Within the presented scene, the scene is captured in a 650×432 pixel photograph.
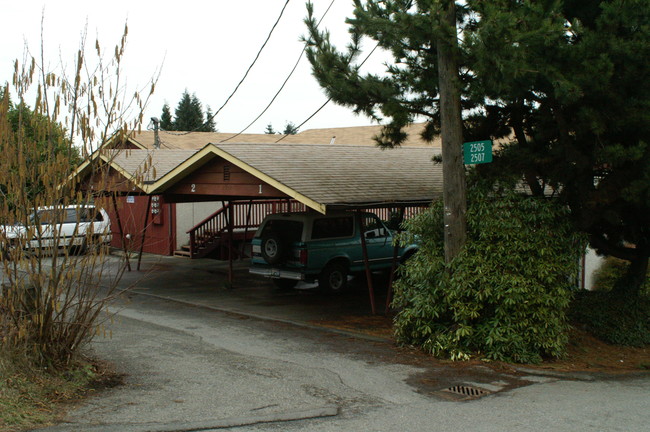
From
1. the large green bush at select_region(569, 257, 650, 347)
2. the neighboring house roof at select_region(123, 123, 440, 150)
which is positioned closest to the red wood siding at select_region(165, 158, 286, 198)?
the large green bush at select_region(569, 257, 650, 347)

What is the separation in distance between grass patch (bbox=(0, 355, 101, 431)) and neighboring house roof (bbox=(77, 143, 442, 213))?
4217mm

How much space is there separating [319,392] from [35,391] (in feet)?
9.44

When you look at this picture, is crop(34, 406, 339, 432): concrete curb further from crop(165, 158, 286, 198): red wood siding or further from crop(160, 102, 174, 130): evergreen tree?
crop(160, 102, 174, 130): evergreen tree

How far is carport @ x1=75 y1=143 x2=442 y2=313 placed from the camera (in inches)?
493

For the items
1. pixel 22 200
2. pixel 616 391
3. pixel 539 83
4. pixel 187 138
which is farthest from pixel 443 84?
pixel 187 138

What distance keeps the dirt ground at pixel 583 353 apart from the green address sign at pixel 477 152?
2855mm

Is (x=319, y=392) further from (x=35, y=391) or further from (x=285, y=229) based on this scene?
(x=285, y=229)

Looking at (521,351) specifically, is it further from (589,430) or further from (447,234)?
(589,430)

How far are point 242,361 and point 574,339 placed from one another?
18.5 feet

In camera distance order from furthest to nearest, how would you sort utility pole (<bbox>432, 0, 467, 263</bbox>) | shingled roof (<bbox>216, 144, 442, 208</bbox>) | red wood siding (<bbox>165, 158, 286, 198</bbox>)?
red wood siding (<bbox>165, 158, 286, 198</bbox>) < shingled roof (<bbox>216, 144, 442, 208</bbox>) < utility pole (<bbox>432, 0, 467, 263</bbox>)

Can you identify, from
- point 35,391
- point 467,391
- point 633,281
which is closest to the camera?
point 35,391

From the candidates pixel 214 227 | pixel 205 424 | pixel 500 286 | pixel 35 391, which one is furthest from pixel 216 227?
pixel 205 424

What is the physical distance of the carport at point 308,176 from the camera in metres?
12.5

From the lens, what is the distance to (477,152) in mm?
9898
